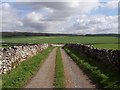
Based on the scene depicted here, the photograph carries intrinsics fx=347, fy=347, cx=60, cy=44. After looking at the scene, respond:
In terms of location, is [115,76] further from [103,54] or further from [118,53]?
[103,54]

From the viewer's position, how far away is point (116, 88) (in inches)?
805

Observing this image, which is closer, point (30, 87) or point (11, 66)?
point (30, 87)

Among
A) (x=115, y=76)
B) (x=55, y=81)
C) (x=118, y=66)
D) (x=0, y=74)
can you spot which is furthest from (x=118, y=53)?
(x=0, y=74)

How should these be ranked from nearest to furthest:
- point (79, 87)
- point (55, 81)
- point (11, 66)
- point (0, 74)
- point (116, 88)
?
point (116, 88) < point (79, 87) < point (55, 81) < point (0, 74) < point (11, 66)

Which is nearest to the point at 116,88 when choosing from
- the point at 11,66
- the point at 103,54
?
the point at 11,66

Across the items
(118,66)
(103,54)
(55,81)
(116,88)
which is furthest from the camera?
(103,54)

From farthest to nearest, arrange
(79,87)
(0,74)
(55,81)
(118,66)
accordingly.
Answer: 1. (118,66)
2. (0,74)
3. (55,81)
4. (79,87)

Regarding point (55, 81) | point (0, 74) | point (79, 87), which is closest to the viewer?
point (79, 87)

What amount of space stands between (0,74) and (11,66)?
14.0ft

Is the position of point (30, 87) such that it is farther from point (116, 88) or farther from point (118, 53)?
point (118, 53)

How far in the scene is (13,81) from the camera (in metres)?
23.1

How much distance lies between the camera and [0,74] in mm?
25500

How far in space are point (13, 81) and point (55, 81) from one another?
2.87 meters

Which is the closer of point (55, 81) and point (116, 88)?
point (116, 88)
